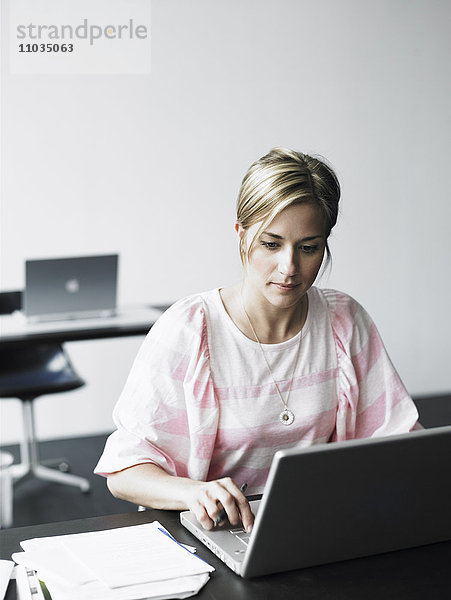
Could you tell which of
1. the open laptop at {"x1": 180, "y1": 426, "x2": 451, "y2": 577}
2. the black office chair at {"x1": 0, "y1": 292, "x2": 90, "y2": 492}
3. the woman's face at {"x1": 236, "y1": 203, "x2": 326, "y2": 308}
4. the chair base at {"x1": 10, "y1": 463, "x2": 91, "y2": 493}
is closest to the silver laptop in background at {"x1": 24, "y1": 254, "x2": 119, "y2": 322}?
the black office chair at {"x1": 0, "y1": 292, "x2": 90, "y2": 492}

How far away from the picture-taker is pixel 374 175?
4.18 m

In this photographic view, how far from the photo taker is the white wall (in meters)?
3.67

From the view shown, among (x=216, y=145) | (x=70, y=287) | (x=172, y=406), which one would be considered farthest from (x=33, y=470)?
(x=172, y=406)

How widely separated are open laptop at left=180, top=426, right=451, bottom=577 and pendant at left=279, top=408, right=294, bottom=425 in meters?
0.44

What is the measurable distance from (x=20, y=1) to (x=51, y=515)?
198cm

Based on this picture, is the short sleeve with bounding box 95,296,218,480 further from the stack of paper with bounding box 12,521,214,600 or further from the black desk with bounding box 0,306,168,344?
the black desk with bounding box 0,306,168,344

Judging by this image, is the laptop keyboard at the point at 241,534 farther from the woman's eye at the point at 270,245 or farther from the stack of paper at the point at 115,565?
the woman's eye at the point at 270,245

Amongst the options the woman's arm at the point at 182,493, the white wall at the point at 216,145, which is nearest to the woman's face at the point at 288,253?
the woman's arm at the point at 182,493

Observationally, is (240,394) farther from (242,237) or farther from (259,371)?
(242,237)

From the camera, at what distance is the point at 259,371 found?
174 cm

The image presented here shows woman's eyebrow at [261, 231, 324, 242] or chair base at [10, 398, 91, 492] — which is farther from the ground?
woman's eyebrow at [261, 231, 324, 242]

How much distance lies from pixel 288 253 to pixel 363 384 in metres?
0.39

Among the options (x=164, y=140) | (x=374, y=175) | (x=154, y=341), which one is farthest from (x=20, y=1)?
(x=154, y=341)

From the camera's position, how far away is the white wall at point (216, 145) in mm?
3666
